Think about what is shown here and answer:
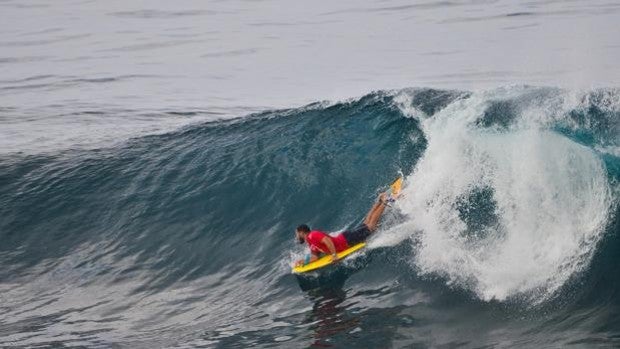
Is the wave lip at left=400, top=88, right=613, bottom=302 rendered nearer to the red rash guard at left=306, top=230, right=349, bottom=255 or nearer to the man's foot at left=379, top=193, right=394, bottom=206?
the man's foot at left=379, top=193, right=394, bottom=206

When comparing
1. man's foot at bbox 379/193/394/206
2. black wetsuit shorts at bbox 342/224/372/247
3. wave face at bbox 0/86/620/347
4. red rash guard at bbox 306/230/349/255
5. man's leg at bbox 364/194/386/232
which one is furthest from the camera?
man's foot at bbox 379/193/394/206

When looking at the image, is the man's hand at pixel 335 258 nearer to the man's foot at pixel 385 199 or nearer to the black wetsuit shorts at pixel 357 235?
the black wetsuit shorts at pixel 357 235

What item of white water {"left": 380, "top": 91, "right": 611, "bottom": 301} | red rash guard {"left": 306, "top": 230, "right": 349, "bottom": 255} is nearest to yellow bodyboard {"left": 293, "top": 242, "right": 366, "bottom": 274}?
red rash guard {"left": 306, "top": 230, "right": 349, "bottom": 255}

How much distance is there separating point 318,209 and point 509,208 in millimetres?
4374

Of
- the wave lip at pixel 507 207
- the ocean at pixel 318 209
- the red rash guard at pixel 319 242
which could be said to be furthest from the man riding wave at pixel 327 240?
the wave lip at pixel 507 207

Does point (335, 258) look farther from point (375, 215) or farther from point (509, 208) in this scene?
point (509, 208)

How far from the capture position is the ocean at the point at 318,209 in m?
11.5

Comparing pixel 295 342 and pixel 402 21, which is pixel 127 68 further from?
pixel 295 342

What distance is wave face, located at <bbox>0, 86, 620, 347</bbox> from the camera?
1138 cm

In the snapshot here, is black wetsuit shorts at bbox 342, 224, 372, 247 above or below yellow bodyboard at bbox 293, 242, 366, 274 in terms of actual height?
above

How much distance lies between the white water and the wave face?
1.1 inches

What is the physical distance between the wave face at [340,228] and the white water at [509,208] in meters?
0.03

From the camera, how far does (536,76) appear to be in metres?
27.3

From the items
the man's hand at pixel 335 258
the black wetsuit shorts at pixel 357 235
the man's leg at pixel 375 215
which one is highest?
the man's leg at pixel 375 215
